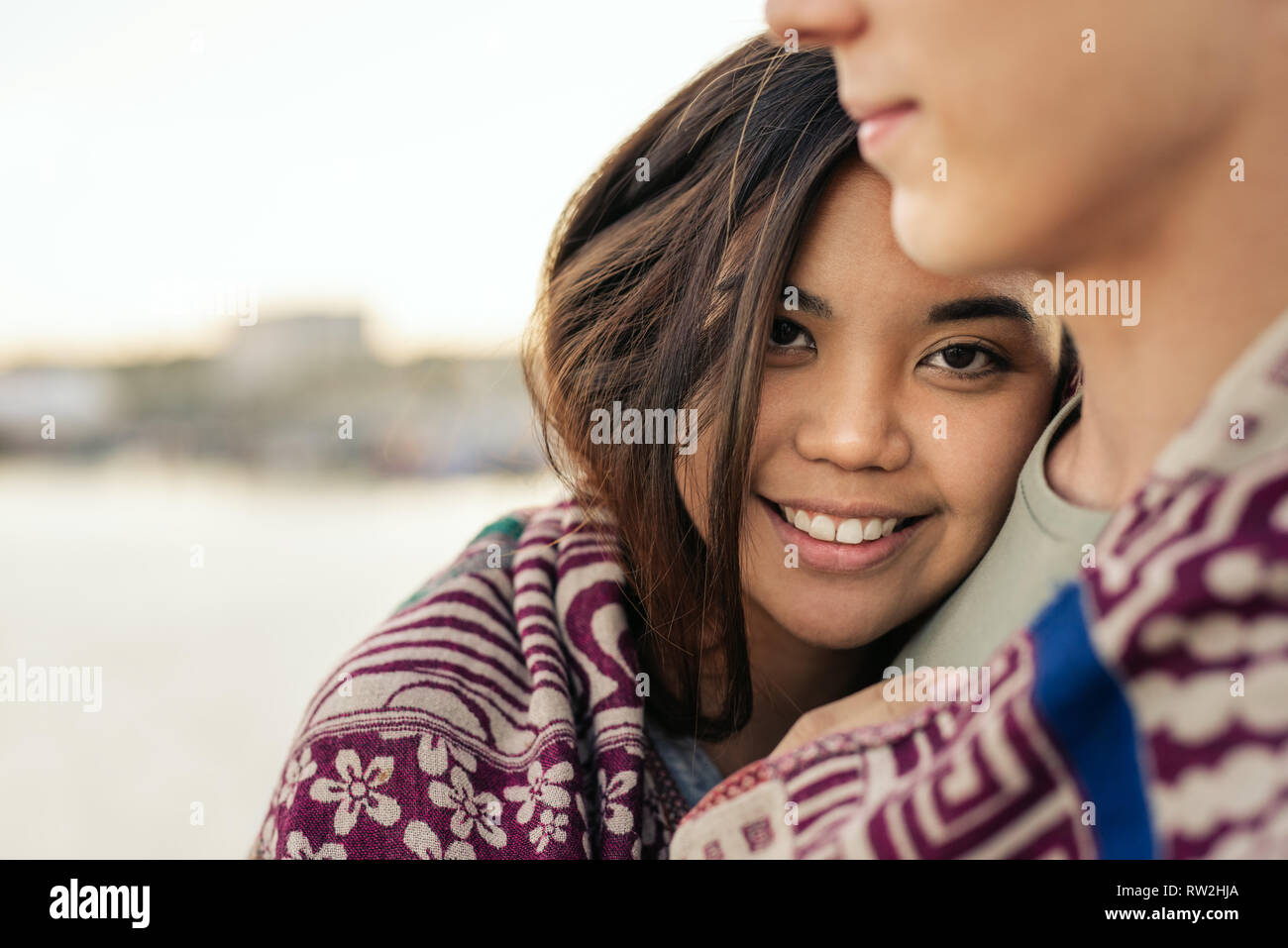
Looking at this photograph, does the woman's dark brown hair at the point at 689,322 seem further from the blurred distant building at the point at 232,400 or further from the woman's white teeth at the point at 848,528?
the blurred distant building at the point at 232,400

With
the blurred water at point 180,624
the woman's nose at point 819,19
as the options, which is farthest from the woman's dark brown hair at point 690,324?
the woman's nose at point 819,19

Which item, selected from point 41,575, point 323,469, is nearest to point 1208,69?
point 41,575

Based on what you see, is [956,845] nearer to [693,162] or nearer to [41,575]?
[693,162]

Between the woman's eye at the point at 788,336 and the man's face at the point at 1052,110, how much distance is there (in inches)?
17.8

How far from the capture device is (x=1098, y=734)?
48 centimetres

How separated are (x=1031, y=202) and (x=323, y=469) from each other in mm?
11244

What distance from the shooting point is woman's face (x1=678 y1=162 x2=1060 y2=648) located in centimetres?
98

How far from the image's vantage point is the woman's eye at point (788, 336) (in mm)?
1041

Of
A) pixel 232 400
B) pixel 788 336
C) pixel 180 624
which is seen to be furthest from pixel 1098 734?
pixel 232 400

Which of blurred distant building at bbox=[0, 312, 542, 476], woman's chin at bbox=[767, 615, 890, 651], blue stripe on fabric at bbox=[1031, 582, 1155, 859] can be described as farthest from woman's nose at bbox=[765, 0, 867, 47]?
blurred distant building at bbox=[0, 312, 542, 476]

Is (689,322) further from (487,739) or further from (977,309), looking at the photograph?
(487,739)

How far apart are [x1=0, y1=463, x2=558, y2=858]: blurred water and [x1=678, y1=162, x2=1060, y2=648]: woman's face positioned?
0.46 metres

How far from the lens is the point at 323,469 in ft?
37.0

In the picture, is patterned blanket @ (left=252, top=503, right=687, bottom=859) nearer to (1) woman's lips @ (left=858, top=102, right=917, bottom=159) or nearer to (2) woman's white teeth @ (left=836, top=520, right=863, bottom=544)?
(2) woman's white teeth @ (left=836, top=520, right=863, bottom=544)
